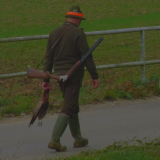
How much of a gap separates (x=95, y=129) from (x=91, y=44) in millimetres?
8764

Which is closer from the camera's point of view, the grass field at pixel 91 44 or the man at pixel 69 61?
the man at pixel 69 61

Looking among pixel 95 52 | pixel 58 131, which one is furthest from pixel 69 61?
pixel 95 52

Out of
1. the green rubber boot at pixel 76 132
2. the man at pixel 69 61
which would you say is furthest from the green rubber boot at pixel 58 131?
the green rubber boot at pixel 76 132

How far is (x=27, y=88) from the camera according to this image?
34.0ft

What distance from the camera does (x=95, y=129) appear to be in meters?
7.57

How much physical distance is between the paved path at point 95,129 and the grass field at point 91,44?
549mm

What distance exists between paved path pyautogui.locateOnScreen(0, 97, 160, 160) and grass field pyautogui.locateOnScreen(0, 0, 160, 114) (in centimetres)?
55

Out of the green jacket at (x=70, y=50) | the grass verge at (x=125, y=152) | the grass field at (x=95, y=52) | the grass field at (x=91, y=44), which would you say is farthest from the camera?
the grass field at (x=91, y=44)

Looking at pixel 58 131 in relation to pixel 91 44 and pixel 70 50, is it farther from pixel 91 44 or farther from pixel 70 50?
pixel 91 44

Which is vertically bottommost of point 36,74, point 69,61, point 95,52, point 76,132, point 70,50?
point 95,52

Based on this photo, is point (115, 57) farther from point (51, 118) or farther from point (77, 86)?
point (77, 86)

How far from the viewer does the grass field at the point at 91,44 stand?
9.54 metres

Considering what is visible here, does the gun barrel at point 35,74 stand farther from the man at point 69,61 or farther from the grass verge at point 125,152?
the grass verge at point 125,152

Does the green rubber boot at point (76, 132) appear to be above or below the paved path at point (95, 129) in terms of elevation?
above
